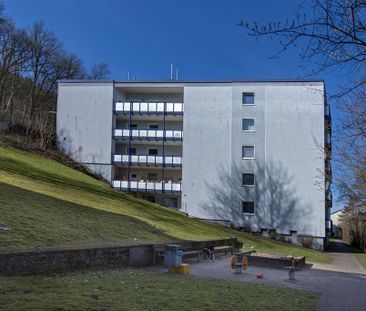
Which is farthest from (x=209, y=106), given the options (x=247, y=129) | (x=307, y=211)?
(x=307, y=211)

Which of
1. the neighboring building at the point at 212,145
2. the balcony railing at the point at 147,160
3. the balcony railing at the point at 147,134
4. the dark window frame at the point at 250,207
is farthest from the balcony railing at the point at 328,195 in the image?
the balcony railing at the point at 147,134

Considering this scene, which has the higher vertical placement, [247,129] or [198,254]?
[247,129]

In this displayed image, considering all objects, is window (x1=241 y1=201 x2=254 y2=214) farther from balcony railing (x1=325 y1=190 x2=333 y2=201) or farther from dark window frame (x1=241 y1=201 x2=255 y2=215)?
balcony railing (x1=325 y1=190 x2=333 y2=201)

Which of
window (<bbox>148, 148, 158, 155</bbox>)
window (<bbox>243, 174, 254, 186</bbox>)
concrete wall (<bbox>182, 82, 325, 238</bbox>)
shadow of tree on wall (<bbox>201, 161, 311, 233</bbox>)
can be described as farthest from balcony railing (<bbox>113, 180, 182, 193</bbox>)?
window (<bbox>243, 174, 254, 186</bbox>)

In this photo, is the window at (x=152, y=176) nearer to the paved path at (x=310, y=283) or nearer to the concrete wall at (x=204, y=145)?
the concrete wall at (x=204, y=145)

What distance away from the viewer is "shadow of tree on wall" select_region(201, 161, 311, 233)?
48844mm

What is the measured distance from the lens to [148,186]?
2076 inches

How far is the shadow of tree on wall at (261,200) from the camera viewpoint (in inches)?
1923

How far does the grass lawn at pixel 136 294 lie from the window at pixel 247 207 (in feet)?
124

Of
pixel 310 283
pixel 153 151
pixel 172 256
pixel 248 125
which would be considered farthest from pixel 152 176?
pixel 310 283

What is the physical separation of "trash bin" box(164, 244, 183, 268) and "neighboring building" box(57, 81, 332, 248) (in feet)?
110

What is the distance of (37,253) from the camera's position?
10.2 metres

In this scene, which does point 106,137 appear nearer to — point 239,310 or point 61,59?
point 61,59

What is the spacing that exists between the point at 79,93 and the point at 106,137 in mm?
5776
